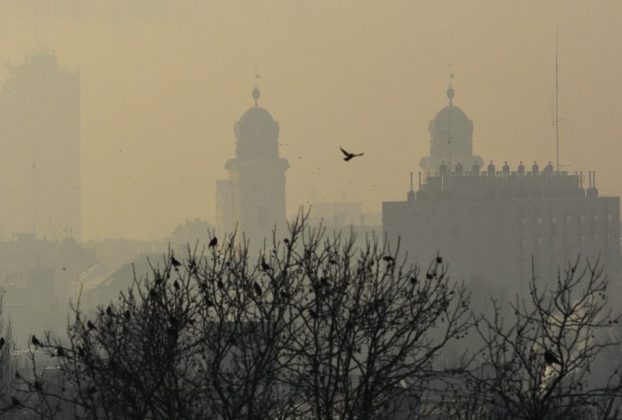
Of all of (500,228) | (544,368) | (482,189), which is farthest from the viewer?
(482,189)

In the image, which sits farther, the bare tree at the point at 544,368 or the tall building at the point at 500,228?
the tall building at the point at 500,228

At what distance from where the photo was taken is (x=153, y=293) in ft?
98.3

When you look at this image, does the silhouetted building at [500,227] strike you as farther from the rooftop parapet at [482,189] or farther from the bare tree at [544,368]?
the bare tree at [544,368]

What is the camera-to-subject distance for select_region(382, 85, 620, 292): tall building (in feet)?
606

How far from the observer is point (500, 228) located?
187 m

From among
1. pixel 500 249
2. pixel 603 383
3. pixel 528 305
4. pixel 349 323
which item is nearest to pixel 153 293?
pixel 349 323

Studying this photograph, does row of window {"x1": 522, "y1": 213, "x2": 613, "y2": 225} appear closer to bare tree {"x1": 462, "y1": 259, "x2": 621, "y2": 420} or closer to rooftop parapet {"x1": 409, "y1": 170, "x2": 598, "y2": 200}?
rooftop parapet {"x1": 409, "y1": 170, "x2": 598, "y2": 200}

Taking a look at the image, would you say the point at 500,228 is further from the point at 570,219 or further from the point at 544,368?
the point at 544,368

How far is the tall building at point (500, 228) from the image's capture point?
185 metres

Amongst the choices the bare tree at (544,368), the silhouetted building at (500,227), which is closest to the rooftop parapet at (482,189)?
the silhouetted building at (500,227)

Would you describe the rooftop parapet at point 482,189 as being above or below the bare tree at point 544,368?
above

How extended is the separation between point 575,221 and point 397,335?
6379 inches

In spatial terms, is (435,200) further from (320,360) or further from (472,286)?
(320,360)

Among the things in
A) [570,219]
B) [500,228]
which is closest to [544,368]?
[500,228]
